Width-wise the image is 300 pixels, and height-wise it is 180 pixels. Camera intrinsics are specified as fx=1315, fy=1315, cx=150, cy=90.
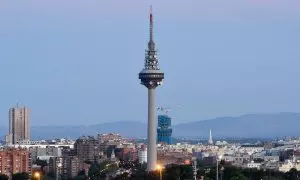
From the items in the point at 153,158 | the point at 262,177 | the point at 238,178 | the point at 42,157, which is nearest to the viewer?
the point at 238,178

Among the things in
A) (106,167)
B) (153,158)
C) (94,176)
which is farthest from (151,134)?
(94,176)

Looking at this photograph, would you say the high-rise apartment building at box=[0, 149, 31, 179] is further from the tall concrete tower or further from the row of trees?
the row of trees

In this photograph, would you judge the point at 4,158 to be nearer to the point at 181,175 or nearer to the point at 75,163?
the point at 75,163

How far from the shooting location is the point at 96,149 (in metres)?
144

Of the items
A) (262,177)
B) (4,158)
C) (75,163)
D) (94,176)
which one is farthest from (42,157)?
(262,177)

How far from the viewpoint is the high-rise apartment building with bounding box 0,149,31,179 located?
100 metres

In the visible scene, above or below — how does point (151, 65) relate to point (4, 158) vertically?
above

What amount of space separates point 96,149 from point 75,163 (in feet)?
93.7

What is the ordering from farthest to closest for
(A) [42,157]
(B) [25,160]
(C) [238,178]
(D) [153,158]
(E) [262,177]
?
(A) [42,157] < (D) [153,158] < (B) [25,160] < (E) [262,177] < (C) [238,178]

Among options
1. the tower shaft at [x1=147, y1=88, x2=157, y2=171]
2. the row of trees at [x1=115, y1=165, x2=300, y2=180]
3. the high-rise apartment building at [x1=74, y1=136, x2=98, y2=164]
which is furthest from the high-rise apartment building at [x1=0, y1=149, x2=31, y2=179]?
the high-rise apartment building at [x1=74, y1=136, x2=98, y2=164]

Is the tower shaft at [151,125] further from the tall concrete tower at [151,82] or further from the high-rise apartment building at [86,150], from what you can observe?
the high-rise apartment building at [86,150]

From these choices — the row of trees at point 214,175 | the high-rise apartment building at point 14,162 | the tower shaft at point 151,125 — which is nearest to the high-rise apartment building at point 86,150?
the tower shaft at point 151,125

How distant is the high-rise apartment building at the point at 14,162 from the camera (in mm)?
100312

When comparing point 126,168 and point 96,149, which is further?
point 96,149
